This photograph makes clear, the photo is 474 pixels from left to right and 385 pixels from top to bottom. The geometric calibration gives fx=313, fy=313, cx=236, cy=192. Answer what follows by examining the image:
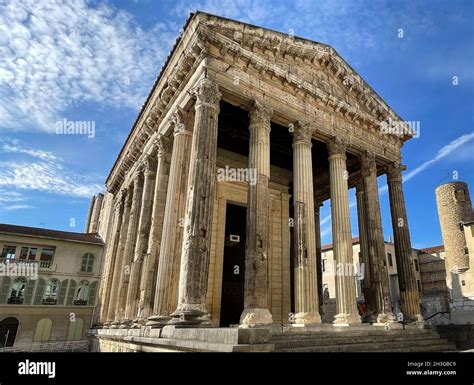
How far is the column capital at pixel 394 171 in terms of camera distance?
1442 cm

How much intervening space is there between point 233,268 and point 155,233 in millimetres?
4922

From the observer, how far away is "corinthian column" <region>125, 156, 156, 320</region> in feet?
41.2

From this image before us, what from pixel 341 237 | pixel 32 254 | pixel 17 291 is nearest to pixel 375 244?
pixel 341 237

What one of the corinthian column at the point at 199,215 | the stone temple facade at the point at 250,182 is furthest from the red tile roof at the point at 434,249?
the corinthian column at the point at 199,215

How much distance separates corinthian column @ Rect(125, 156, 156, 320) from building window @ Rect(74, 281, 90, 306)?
14.0m

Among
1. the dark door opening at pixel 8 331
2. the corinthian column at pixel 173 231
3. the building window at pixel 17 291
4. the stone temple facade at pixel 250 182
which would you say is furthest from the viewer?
the building window at pixel 17 291

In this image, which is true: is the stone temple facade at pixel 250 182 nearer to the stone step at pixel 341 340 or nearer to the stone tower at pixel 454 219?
the stone step at pixel 341 340

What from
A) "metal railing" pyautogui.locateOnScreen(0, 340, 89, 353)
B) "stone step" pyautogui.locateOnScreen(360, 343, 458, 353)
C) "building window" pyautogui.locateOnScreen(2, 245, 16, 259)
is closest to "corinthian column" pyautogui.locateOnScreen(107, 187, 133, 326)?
"metal railing" pyautogui.locateOnScreen(0, 340, 89, 353)

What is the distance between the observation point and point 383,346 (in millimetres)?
8219

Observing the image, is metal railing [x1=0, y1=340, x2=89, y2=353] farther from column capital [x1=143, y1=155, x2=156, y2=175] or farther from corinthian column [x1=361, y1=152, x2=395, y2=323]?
corinthian column [x1=361, y1=152, x2=395, y2=323]

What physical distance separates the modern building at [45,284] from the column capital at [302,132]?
20.9 meters

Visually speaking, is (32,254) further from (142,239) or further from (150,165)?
(150,165)

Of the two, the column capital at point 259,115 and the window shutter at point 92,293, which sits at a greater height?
the column capital at point 259,115
